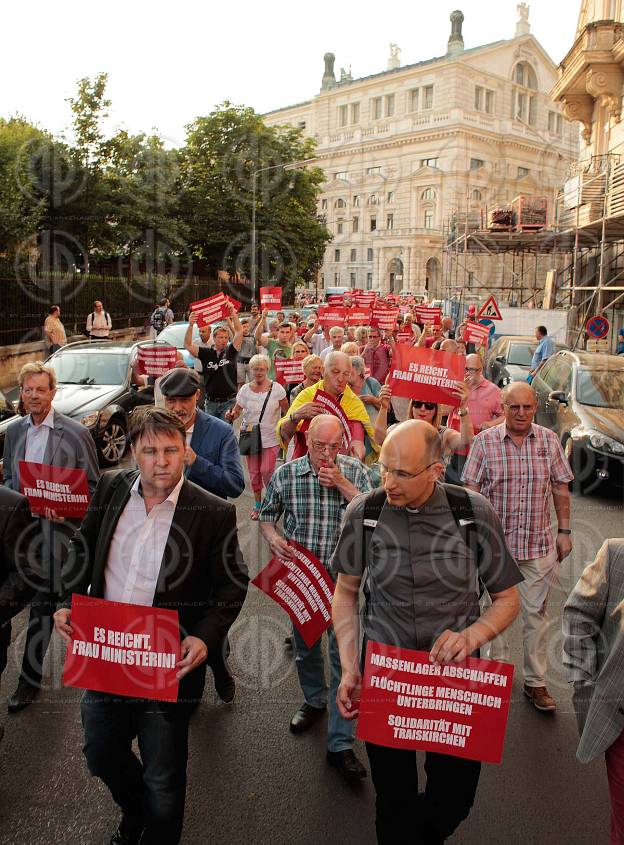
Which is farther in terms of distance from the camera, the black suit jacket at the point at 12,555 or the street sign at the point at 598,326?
the street sign at the point at 598,326

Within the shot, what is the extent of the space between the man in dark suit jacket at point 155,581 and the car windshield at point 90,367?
8.43 metres

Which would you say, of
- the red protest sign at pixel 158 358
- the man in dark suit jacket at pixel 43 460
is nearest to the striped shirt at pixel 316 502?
the man in dark suit jacket at pixel 43 460

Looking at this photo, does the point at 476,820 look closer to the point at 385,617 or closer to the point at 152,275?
the point at 385,617

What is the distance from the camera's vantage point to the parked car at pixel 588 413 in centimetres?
895

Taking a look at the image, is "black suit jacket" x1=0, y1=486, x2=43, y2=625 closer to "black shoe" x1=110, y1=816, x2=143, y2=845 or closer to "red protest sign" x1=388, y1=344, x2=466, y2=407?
"black shoe" x1=110, y1=816, x2=143, y2=845

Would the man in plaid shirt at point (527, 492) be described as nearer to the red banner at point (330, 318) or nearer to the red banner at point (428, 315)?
the red banner at point (330, 318)

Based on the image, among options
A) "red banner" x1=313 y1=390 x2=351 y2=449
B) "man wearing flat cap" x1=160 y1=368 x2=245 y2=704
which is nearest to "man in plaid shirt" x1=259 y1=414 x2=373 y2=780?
"man wearing flat cap" x1=160 y1=368 x2=245 y2=704

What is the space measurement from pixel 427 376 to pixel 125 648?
12.5ft

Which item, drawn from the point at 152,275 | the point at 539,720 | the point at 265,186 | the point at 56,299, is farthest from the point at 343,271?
the point at 539,720

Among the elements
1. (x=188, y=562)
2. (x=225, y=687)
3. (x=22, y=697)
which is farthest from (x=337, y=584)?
(x=22, y=697)

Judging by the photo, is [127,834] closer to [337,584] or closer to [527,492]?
[337,584]

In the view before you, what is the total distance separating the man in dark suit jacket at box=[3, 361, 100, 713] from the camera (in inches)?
175

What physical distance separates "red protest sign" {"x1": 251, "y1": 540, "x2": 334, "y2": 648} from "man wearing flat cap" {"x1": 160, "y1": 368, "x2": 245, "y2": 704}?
1.89 ft

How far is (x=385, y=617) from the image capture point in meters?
2.96
